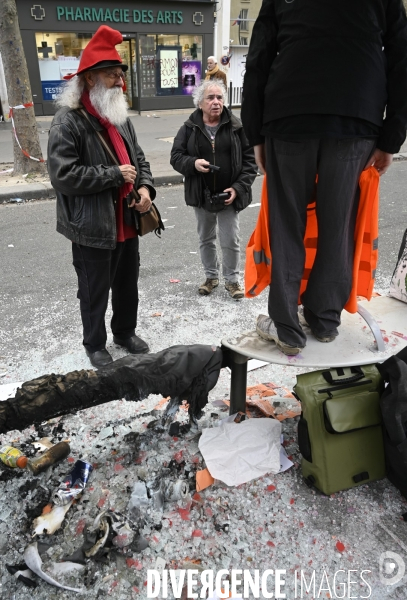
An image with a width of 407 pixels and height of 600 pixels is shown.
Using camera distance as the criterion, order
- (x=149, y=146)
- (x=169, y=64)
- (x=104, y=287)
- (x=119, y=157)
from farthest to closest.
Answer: (x=169, y=64)
(x=149, y=146)
(x=104, y=287)
(x=119, y=157)

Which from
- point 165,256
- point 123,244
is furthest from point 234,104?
point 123,244

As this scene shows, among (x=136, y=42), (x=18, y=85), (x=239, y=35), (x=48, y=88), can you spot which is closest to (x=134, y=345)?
(x=18, y=85)

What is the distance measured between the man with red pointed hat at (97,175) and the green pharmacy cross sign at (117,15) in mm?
15073

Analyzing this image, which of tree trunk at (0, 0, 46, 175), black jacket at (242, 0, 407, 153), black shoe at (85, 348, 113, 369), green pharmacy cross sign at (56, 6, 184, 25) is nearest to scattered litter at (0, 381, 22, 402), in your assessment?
black shoe at (85, 348, 113, 369)

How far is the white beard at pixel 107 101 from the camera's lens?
9.64 ft

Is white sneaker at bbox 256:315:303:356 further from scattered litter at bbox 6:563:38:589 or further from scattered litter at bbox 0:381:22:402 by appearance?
scattered litter at bbox 0:381:22:402

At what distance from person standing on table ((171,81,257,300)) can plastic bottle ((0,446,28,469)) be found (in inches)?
104

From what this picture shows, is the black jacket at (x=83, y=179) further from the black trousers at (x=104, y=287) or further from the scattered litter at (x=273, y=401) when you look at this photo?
the scattered litter at (x=273, y=401)

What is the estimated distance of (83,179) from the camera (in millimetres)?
2943

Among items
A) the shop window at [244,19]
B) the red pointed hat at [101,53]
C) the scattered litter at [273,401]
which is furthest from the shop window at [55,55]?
the scattered litter at [273,401]

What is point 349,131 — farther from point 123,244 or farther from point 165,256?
point 165,256

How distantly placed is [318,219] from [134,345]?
1.87 metres

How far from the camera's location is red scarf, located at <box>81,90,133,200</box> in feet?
9.85

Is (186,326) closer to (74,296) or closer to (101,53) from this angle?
(74,296)
